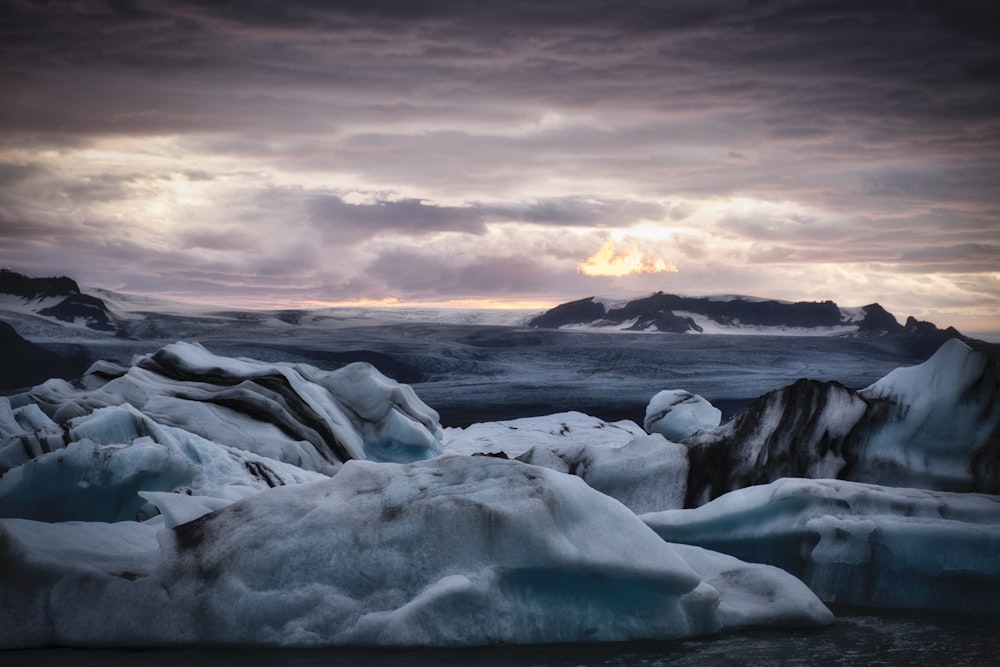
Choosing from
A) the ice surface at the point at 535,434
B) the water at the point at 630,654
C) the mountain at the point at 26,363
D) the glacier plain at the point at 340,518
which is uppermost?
Answer: the glacier plain at the point at 340,518

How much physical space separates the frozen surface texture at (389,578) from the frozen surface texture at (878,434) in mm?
3323

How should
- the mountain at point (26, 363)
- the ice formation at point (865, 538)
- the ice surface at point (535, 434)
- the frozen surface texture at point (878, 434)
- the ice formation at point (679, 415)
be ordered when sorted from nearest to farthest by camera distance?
the ice formation at point (865, 538)
the frozen surface texture at point (878, 434)
the ice formation at point (679, 415)
the ice surface at point (535, 434)
the mountain at point (26, 363)

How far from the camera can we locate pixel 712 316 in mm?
84688

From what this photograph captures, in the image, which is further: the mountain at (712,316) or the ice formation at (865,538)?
the mountain at (712,316)

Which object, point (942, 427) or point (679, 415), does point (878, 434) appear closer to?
point (942, 427)

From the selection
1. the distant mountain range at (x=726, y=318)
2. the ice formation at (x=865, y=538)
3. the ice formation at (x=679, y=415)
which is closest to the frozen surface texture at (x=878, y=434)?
the ice formation at (x=865, y=538)

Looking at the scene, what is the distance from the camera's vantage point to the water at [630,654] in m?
5.02

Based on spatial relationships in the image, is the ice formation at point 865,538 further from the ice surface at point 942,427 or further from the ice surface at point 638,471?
the ice surface at point 638,471

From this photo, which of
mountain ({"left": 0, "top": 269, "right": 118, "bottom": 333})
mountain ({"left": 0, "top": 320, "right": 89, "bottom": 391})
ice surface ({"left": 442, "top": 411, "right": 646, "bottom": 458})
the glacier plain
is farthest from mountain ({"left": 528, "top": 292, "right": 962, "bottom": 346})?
the glacier plain

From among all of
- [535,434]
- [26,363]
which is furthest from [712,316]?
[535,434]

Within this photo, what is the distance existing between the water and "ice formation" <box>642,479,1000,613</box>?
1.02 metres

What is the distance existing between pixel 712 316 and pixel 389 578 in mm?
81420

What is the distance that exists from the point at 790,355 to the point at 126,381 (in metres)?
44.1

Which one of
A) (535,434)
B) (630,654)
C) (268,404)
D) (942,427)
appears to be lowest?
(535,434)
